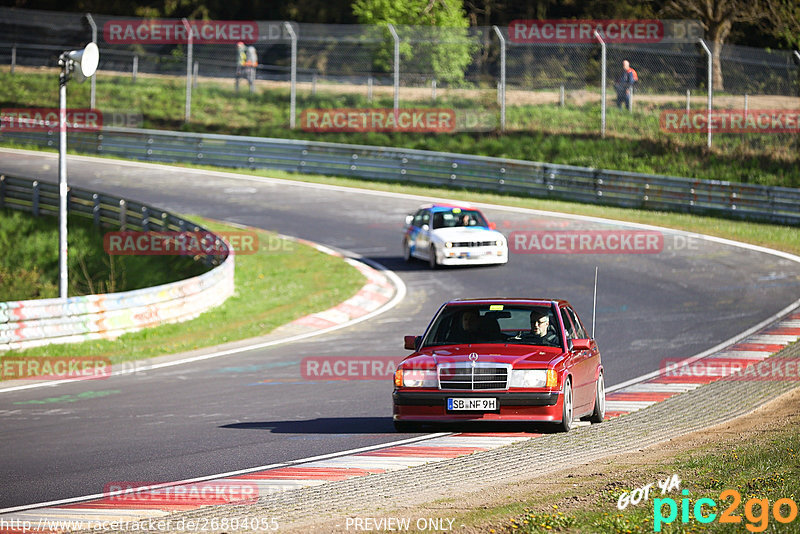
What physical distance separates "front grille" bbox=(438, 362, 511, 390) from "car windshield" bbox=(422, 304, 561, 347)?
700mm

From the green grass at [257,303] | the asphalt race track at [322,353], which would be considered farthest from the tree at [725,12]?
the green grass at [257,303]

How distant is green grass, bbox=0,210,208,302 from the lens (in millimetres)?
28359

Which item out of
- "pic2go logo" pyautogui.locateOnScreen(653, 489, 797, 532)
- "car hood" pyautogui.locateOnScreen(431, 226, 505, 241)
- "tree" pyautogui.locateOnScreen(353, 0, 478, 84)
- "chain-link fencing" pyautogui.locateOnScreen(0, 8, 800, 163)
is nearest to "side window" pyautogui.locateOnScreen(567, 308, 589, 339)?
"pic2go logo" pyautogui.locateOnScreen(653, 489, 797, 532)

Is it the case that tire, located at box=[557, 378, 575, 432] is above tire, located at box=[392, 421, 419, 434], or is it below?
above

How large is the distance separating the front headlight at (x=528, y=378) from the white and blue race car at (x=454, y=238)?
1437 cm

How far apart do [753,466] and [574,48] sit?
29.8 m

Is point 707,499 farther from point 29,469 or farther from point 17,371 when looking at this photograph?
point 17,371

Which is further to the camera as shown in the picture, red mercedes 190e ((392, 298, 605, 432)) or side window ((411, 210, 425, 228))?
side window ((411, 210, 425, 228))

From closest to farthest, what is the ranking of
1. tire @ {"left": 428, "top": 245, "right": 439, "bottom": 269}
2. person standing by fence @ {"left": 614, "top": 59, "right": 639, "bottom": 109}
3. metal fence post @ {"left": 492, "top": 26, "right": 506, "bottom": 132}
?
1. tire @ {"left": 428, "top": 245, "right": 439, "bottom": 269}
2. person standing by fence @ {"left": 614, "top": 59, "right": 639, "bottom": 109}
3. metal fence post @ {"left": 492, "top": 26, "right": 506, "bottom": 132}

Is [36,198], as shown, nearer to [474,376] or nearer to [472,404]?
[474,376]

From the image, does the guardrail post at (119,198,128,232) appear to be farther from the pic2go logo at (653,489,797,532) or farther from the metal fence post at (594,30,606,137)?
the pic2go logo at (653,489,797,532)

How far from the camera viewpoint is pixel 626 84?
120ft

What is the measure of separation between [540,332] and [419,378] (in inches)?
60.3

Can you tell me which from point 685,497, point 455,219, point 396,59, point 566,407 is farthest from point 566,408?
point 396,59
